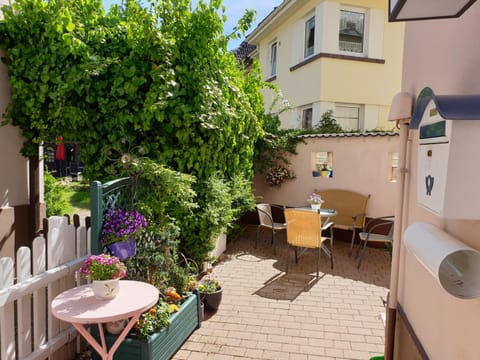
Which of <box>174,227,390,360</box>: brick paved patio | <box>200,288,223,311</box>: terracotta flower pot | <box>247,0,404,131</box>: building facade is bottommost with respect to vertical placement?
<box>174,227,390,360</box>: brick paved patio

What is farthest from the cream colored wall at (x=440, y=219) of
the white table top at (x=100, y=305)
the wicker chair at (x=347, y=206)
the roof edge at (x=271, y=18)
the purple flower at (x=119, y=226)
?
the roof edge at (x=271, y=18)

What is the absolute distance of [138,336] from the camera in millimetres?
2830

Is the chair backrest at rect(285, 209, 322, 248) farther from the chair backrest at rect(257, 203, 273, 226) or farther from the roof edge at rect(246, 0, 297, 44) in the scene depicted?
the roof edge at rect(246, 0, 297, 44)

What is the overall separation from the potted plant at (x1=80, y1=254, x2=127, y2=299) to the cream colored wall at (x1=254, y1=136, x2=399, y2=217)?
6109mm

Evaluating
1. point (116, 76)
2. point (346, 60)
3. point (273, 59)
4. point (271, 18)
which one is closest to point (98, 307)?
point (116, 76)

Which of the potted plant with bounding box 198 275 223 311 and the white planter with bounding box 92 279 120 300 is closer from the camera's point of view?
the white planter with bounding box 92 279 120 300

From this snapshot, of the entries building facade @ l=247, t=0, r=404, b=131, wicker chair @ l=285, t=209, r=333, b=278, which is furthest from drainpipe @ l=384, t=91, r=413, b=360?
building facade @ l=247, t=0, r=404, b=131

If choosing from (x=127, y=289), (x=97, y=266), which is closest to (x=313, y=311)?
(x=127, y=289)

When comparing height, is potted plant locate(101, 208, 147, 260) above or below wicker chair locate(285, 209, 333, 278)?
above

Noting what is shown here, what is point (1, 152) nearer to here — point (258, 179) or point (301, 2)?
point (258, 179)

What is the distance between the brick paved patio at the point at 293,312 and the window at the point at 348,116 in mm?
4350

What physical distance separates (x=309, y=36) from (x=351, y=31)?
119 centimetres

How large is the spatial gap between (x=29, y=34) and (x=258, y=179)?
577cm

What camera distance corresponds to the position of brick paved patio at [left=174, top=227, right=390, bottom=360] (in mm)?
3377
